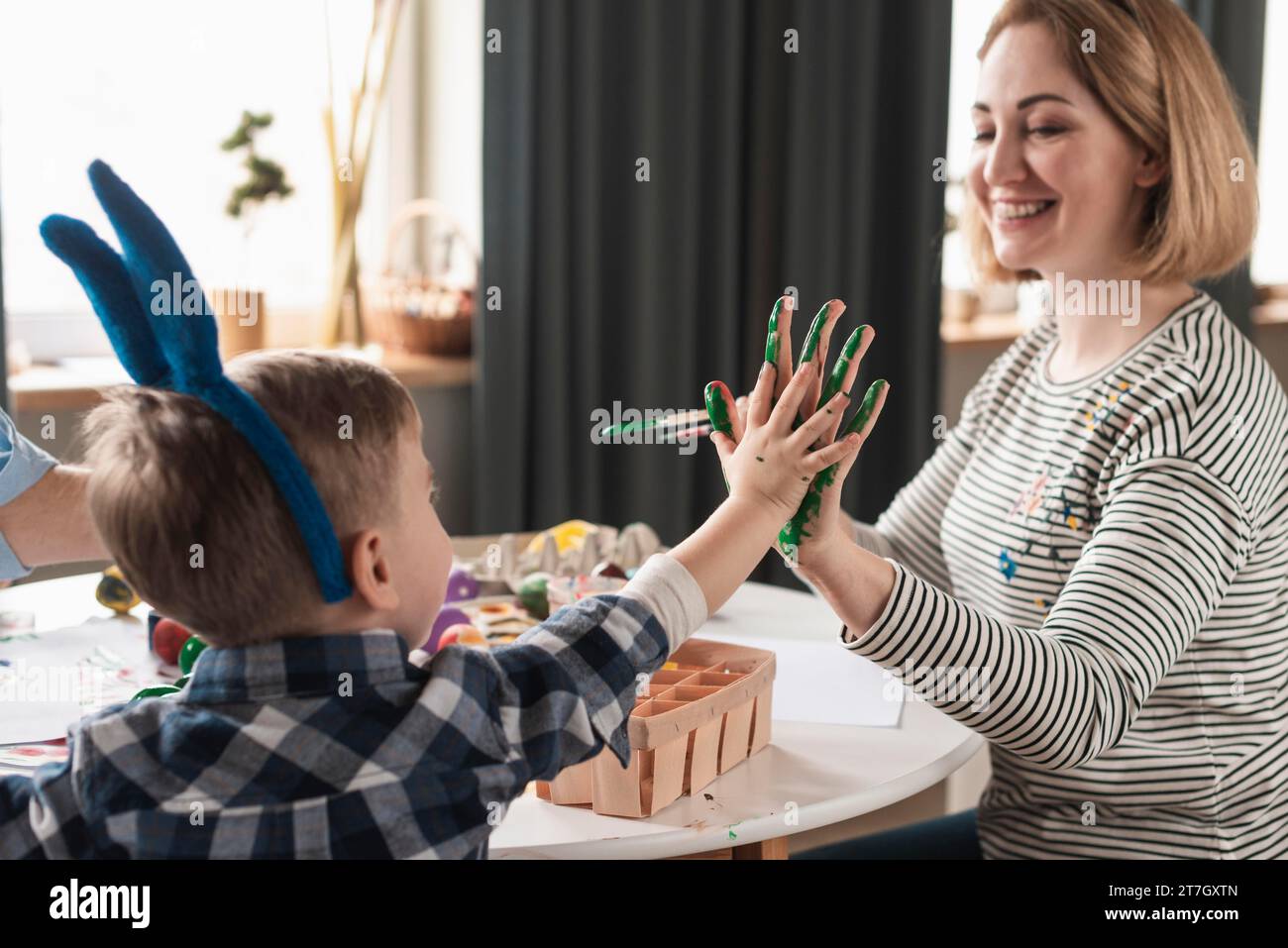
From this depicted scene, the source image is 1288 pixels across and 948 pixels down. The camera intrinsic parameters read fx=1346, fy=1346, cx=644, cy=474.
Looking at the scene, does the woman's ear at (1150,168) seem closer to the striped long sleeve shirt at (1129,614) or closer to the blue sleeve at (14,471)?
the striped long sleeve shirt at (1129,614)

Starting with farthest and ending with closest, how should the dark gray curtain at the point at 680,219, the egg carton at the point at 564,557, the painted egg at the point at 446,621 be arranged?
the dark gray curtain at the point at 680,219, the egg carton at the point at 564,557, the painted egg at the point at 446,621

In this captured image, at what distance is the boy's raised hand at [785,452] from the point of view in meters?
0.99

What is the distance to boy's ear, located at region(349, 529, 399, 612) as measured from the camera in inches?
32.0

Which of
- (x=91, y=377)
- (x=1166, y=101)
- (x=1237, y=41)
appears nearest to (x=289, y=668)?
(x=1166, y=101)

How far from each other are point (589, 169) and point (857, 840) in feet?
4.49

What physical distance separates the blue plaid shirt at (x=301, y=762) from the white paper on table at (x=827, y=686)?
1.56 ft

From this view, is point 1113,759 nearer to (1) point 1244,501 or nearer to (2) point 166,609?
(1) point 1244,501

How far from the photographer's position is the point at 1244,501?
1256 millimetres

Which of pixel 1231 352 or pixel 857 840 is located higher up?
pixel 1231 352

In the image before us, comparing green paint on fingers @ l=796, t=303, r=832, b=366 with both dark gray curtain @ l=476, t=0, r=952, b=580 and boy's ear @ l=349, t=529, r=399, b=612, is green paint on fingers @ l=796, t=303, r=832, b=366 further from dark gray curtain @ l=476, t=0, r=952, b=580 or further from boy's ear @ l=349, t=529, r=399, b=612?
dark gray curtain @ l=476, t=0, r=952, b=580

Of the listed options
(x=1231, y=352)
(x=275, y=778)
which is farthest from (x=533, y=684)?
(x=1231, y=352)

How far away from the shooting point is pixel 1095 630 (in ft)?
3.86

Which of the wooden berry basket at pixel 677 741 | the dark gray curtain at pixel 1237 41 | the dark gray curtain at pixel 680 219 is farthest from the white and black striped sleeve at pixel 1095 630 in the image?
the dark gray curtain at pixel 1237 41

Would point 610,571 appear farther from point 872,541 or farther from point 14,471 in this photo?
point 14,471
